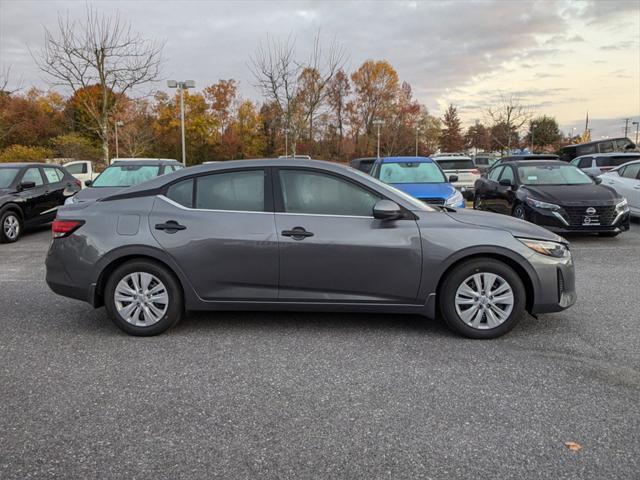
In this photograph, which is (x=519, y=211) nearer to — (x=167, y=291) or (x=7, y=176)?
(x=167, y=291)

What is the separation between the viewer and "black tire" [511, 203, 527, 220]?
988cm

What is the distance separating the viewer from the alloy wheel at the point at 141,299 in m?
4.52

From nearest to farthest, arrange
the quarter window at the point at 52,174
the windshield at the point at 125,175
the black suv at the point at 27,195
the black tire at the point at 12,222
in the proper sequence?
the black tire at the point at 12,222 < the black suv at the point at 27,195 < the windshield at the point at 125,175 < the quarter window at the point at 52,174

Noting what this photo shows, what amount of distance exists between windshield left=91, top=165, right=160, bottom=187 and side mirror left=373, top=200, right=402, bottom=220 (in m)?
7.21

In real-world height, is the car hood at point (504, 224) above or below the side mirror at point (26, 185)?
below

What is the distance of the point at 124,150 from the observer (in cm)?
5109

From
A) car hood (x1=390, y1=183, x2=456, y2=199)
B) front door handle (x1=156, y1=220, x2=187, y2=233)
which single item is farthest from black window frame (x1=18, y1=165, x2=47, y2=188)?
front door handle (x1=156, y1=220, x2=187, y2=233)

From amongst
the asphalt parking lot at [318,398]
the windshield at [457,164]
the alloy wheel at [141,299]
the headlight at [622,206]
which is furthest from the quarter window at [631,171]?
the alloy wheel at [141,299]

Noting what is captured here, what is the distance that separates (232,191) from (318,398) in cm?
207

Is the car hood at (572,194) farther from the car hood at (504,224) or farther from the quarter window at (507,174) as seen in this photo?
the car hood at (504,224)

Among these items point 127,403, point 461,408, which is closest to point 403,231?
point 461,408

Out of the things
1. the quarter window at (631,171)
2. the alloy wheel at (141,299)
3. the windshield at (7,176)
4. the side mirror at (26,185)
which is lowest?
the alloy wheel at (141,299)

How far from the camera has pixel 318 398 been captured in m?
3.34

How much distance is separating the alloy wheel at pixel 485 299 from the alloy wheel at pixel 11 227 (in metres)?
9.32
